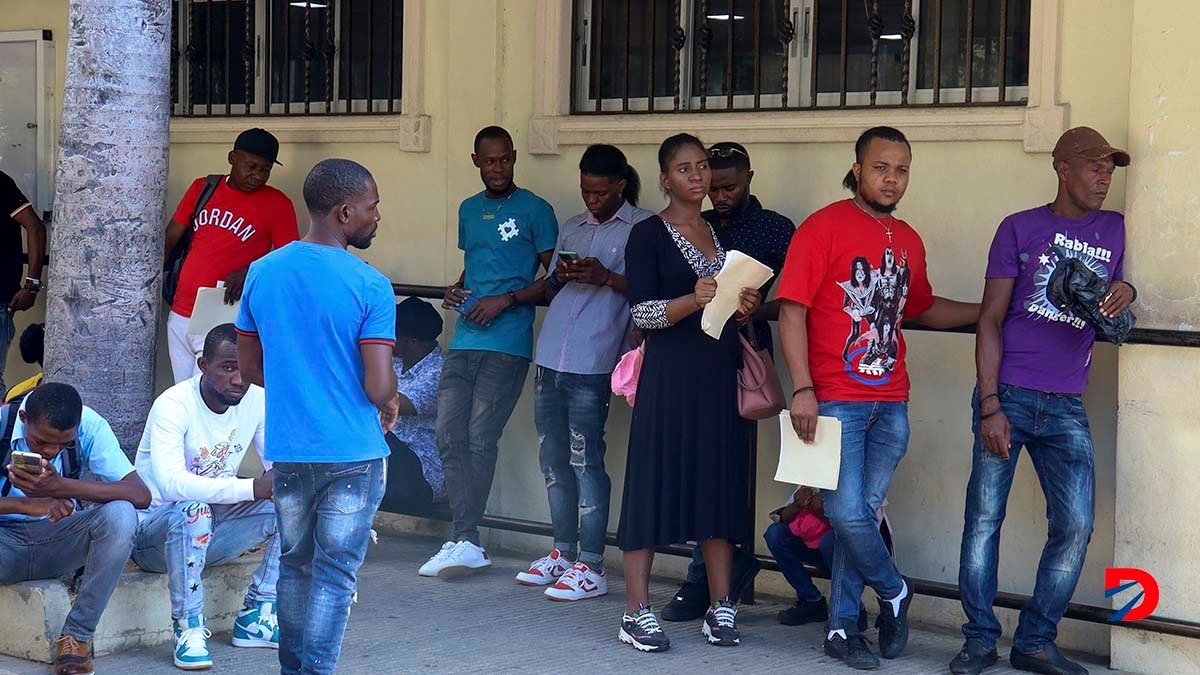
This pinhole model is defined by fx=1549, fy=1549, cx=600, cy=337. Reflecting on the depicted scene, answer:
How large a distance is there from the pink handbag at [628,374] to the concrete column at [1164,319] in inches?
69.1

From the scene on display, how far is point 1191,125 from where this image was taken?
17.2 ft

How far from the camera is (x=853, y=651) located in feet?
17.9

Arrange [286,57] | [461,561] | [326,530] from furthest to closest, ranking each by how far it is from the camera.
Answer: [286,57] < [461,561] < [326,530]

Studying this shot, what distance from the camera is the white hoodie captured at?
5.29 metres

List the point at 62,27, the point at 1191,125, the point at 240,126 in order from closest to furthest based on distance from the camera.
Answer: the point at 1191,125 → the point at 240,126 → the point at 62,27

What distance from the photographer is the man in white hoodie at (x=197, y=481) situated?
17.4ft

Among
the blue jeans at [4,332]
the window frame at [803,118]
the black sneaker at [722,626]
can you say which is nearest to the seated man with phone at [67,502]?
the black sneaker at [722,626]

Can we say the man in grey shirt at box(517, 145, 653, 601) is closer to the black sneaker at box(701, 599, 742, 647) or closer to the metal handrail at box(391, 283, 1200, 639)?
the metal handrail at box(391, 283, 1200, 639)

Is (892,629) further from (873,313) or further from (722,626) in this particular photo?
(873,313)

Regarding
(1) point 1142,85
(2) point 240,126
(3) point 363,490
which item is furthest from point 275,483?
(2) point 240,126

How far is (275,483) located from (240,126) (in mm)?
4291

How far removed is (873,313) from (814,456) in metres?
0.54

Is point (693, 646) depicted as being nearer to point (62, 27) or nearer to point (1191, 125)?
point (1191, 125)

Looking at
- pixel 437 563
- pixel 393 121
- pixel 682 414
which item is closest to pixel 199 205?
pixel 393 121
